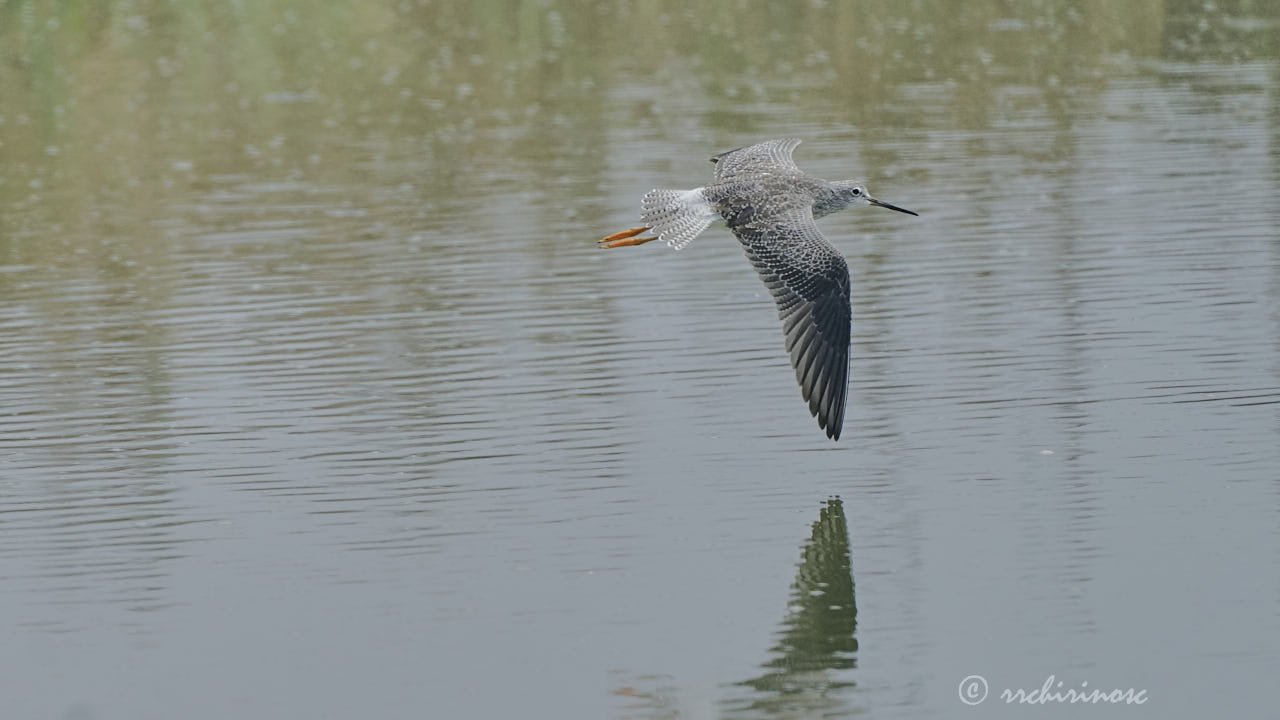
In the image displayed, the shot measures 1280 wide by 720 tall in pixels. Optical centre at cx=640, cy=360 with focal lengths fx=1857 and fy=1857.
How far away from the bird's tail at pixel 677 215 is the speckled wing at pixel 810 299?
1.12 feet

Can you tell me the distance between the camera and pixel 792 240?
1048 centimetres

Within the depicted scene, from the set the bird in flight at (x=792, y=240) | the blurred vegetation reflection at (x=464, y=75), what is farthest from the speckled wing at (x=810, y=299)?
the blurred vegetation reflection at (x=464, y=75)

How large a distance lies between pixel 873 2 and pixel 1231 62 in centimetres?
860

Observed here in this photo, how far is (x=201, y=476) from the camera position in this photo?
10.2 metres

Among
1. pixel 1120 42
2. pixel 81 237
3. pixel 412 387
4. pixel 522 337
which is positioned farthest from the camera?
pixel 1120 42

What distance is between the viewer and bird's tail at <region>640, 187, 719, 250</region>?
36.0ft

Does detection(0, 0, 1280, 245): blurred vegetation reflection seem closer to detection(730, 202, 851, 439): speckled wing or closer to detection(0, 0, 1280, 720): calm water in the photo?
detection(0, 0, 1280, 720): calm water

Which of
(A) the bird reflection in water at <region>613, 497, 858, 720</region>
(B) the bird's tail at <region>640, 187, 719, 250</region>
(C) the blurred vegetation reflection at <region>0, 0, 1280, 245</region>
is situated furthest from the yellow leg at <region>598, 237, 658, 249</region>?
(C) the blurred vegetation reflection at <region>0, 0, 1280, 245</region>

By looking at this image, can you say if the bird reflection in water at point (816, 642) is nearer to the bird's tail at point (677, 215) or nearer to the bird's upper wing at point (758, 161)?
the bird's tail at point (677, 215)

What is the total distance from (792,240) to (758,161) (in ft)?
5.27

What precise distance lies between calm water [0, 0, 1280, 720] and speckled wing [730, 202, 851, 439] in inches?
16.2

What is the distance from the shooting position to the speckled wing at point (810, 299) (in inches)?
387

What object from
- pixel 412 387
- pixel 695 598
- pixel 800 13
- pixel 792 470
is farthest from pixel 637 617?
pixel 800 13

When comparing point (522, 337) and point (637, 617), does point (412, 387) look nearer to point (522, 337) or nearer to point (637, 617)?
point (522, 337)
